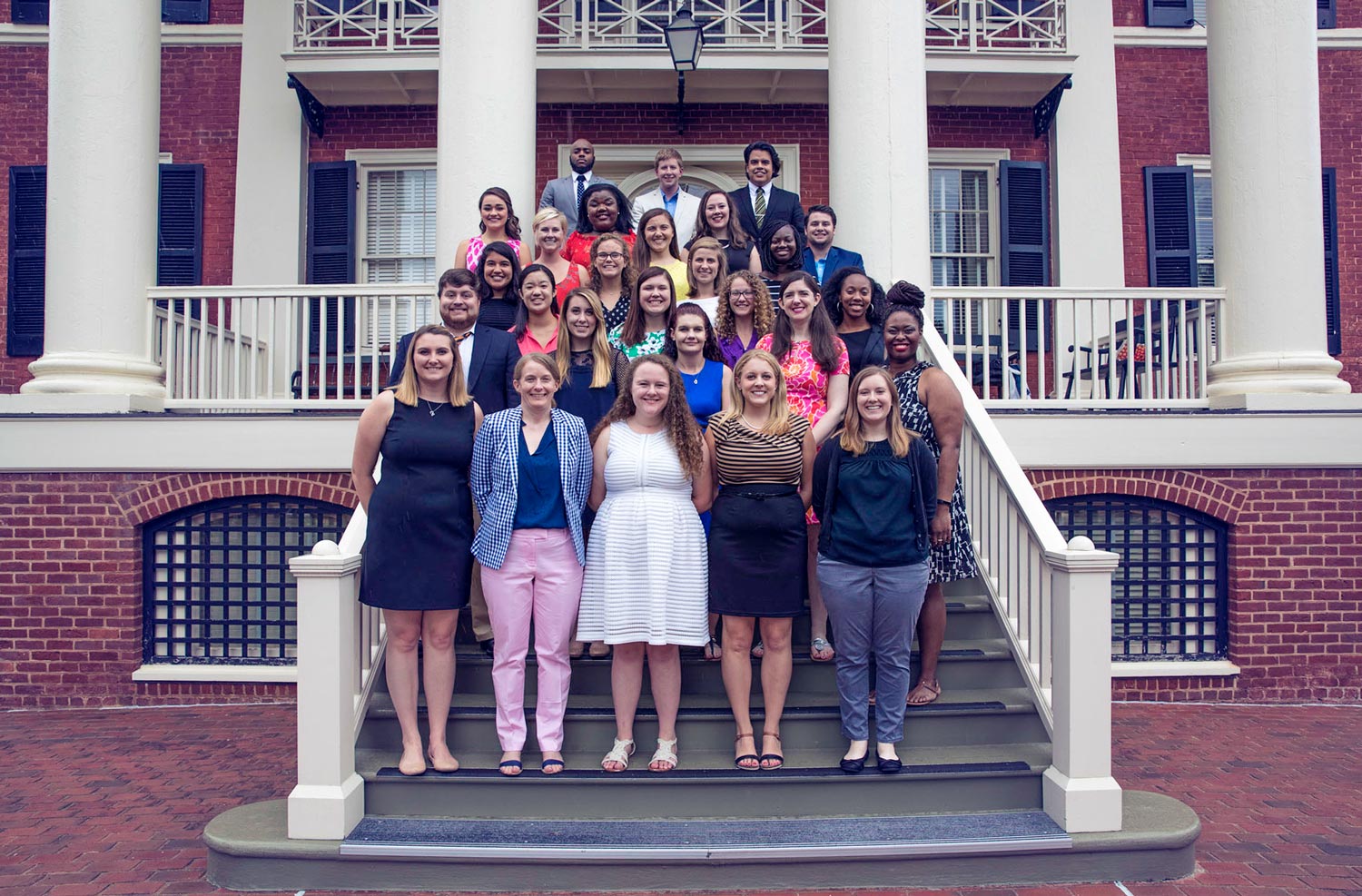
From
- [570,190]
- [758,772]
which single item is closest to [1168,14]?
[570,190]

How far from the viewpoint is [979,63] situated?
395 inches

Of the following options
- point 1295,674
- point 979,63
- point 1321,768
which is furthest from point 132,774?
point 979,63

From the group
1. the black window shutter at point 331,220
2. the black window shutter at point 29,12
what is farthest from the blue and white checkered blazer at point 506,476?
the black window shutter at point 29,12

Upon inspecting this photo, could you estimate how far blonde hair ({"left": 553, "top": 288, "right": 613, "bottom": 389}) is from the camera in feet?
16.2

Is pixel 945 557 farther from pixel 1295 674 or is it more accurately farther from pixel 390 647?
pixel 1295 674

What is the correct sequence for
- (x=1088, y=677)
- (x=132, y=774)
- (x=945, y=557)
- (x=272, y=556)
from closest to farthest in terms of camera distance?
(x=1088, y=677) < (x=945, y=557) < (x=132, y=774) < (x=272, y=556)

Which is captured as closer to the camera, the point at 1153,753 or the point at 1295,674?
the point at 1153,753

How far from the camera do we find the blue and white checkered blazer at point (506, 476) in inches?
175

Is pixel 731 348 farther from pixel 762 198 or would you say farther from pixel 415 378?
pixel 762 198

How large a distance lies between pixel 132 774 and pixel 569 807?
288 centimetres

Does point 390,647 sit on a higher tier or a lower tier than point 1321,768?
higher

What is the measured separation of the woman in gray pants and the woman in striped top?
0.16m

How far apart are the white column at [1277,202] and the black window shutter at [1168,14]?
143 inches

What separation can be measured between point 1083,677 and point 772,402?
1758mm
